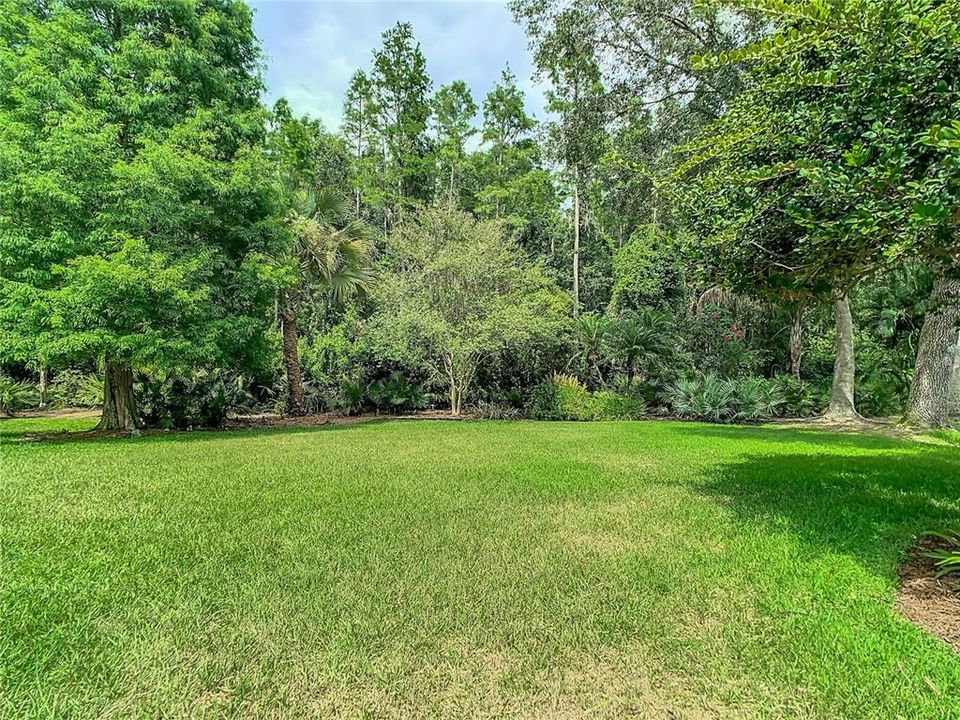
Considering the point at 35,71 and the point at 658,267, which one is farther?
the point at 658,267

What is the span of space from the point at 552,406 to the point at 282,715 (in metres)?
12.1

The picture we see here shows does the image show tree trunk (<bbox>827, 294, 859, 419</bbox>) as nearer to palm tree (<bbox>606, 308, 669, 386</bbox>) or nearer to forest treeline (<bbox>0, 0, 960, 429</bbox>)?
forest treeline (<bbox>0, 0, 960, 429</bbox>)

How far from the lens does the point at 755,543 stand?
387 centimetres

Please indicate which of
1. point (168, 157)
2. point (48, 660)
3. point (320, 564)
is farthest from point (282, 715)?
point (168, 157)

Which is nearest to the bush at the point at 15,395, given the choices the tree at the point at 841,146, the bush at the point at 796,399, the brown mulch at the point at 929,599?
the tree at the point at 841,146

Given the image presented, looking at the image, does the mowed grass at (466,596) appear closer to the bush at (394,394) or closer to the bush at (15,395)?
the bush at (394,394)

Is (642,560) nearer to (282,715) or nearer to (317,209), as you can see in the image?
(282,715)

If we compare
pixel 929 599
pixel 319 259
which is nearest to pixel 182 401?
pixel 319 259

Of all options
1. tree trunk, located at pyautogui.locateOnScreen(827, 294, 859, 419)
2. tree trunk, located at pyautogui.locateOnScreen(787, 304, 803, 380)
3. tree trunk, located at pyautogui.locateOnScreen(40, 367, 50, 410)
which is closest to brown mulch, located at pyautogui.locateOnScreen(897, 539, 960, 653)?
tree trunk, located at pyautogui.locateOnScreen(827, 294, 859, 419)

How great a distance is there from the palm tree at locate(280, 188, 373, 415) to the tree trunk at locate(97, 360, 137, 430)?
3980mm

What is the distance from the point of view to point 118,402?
10.9 m

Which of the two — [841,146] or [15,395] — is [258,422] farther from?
[841,146]

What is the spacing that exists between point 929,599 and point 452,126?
29.2 m

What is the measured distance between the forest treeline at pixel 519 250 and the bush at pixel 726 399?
8 cm
